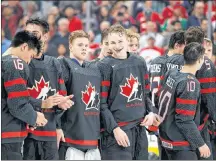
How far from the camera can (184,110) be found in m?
8.34

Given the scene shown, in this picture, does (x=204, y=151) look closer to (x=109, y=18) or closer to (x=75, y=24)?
(x=75, y=24)

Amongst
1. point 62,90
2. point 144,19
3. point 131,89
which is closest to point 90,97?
point 62,90

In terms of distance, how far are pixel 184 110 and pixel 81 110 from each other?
1.08 metres

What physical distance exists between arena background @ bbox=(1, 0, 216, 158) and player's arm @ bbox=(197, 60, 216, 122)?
19.3 feet

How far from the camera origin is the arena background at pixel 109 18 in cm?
1562

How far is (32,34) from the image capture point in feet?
26.5

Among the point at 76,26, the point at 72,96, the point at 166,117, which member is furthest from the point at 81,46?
the point at 76,26

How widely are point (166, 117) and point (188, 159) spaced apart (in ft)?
1.64

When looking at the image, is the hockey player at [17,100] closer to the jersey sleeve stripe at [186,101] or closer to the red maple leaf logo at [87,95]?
the red maple leaf logo at [87,95]

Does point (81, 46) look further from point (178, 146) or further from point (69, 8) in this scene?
point (69, 8)

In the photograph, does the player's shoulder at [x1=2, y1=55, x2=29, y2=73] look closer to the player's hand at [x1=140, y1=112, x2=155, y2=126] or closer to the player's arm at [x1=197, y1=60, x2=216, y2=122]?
the player's hand at [x1=140, y1=112, x2=155, y2=126]

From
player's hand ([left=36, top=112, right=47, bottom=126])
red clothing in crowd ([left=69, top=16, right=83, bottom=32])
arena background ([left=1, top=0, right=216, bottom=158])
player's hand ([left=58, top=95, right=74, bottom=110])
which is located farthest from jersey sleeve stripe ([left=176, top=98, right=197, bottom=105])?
red clothing in crowd ([left=69, top=16, right=83, bottom=32])

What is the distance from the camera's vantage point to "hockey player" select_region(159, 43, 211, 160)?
27.4ft

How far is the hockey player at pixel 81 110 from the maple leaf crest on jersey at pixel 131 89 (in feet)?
0.91
